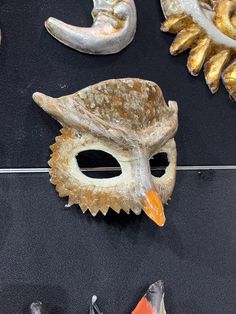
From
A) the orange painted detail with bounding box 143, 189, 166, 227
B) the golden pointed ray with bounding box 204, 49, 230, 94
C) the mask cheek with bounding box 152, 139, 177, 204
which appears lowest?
the orange painted detail with bounding box 143, 189, 166, 227

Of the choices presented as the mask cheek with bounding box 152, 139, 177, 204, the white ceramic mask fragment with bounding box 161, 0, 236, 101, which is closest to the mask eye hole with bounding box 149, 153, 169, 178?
the mask cheek with bounding box 152, 139, 177, 204

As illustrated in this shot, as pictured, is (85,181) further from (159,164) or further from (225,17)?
(225,17)

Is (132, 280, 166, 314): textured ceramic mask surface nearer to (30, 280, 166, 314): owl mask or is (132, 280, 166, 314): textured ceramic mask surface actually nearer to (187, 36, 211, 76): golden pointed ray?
(30, 280, 166, 314): owl mask

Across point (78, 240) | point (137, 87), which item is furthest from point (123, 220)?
point (137, 87)

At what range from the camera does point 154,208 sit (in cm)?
62

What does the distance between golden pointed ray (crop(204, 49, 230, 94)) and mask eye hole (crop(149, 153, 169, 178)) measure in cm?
13

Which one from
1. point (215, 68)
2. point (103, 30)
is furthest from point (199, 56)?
point (103, 30)

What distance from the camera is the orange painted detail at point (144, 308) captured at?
0.64m

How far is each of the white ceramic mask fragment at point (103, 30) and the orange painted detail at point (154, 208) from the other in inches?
7.9

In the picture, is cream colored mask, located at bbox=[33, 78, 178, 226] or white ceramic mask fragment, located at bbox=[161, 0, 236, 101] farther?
white ceramic mask fragment, located at bbox=[161, 0, 236, 101]

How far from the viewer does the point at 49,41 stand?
699 mm

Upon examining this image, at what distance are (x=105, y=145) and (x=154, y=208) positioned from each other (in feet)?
0.30

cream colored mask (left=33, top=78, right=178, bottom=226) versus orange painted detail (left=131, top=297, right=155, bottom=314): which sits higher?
cream colored mask (left=33, top=78, right=178, bottom=226)

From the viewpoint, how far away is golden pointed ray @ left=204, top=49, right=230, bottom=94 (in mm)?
775
